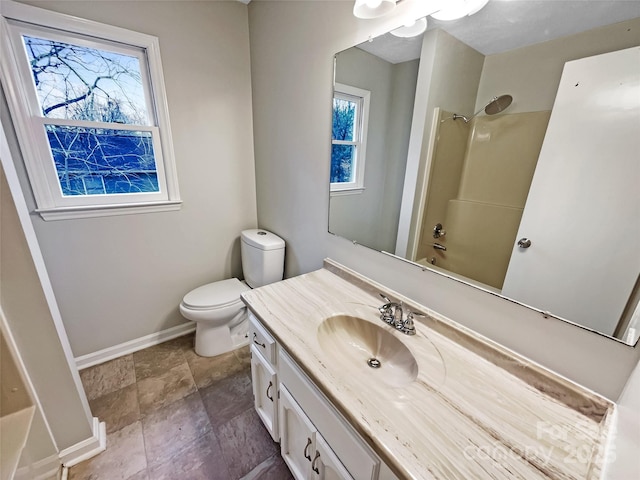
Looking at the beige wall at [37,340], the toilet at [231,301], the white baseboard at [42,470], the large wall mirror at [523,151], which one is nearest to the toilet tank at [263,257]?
the toilet at [231,301]

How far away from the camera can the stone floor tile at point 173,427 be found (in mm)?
1258

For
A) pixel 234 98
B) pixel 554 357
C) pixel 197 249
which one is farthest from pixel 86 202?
pixel 554 357

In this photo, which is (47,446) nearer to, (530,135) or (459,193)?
(459,193)

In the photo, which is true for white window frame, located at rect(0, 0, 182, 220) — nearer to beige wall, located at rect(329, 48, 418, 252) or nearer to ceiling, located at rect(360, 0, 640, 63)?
beige wall, located at rect(329, 48, 418, 252)

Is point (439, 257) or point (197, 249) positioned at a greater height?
point (439, 257)

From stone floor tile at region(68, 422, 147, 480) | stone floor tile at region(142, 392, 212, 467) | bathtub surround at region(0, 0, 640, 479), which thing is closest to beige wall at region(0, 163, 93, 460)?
bathtub surround at region(0, 0, 640, 479)

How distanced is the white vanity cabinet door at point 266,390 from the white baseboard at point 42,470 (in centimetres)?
72

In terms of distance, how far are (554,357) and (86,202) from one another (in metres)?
2.33

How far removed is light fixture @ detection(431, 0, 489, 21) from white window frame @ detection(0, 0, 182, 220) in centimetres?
160

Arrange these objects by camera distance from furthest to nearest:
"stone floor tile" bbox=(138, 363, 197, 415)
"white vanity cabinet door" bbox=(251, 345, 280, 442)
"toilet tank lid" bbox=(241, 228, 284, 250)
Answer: "toilet tank lid" bbox=(241, 228, 284, 250)
"stone floor tile" bbox=(138, 363, 197, 415)
"white vanity cabinet door" bbox=(251, 345, 280, 442)

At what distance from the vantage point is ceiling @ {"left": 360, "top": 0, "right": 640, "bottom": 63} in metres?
0.60

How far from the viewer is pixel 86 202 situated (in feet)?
5.11

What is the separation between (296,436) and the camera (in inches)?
38.7

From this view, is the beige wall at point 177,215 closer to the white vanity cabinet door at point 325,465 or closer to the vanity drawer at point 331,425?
the vanity drawer at point 331,425
